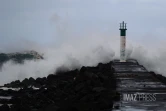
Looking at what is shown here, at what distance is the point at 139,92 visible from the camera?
2089 cm

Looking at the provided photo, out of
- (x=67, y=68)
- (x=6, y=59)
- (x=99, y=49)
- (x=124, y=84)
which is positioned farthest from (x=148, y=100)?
(x=6, y=59)

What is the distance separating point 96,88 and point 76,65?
19.7m

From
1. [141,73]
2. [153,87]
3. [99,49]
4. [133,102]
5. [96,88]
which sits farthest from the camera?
[99,49]

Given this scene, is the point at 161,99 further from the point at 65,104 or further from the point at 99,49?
the point at 99,49

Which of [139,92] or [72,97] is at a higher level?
[139,92]

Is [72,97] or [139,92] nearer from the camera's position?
[72,97]

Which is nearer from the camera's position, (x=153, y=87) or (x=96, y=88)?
(x=96, y=88)

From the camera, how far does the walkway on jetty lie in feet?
55.6

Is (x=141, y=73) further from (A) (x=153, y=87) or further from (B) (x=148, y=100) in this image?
(B) (x=148, y=100)

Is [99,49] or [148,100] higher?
[99,49]

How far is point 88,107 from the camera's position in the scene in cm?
1644

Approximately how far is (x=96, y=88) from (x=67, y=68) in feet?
63.0

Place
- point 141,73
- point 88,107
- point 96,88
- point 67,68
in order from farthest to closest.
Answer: point 67,68, point 141,73, point 96,88, point 88,107

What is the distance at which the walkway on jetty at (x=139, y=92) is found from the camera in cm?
1695
